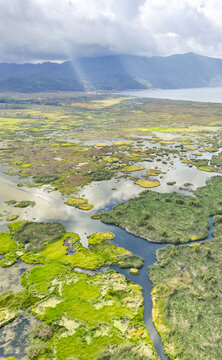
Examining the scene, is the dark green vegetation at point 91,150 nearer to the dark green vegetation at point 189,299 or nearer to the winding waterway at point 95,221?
the winding waterway at point 95,221

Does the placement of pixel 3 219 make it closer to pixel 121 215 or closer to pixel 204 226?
pixel 121 215

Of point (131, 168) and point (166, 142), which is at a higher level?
point (166, 142)

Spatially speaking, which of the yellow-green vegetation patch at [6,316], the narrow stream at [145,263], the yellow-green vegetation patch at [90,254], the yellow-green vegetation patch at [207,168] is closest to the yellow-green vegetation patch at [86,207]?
the narrow stream at [145,263]

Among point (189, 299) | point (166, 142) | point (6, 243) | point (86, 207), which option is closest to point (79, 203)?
point (86, 207)

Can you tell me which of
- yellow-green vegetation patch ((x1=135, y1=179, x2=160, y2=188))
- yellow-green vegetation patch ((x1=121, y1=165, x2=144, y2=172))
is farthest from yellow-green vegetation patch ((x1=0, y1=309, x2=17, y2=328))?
yellow-green vegetation patch ((x1=121, y1=165, x2=144, y2=172))

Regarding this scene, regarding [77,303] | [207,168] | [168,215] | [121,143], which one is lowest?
[77,303]

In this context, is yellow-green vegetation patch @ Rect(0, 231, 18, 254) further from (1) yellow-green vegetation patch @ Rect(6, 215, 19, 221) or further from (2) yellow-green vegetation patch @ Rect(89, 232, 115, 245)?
(2) yellow-green vegetation patch @ Rect(89, 232, 115, 245)

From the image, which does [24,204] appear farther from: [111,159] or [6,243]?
[111,159]
